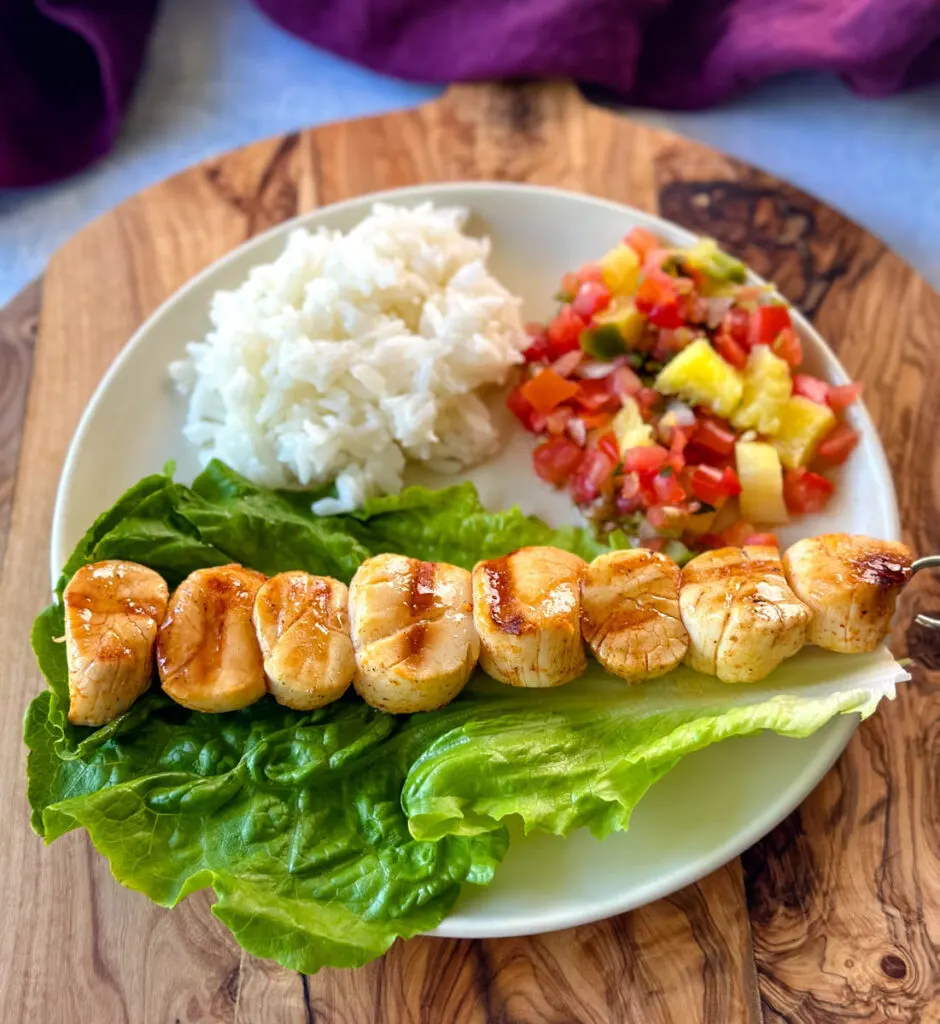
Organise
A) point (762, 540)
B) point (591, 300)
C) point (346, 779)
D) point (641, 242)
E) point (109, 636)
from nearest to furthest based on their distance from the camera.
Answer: point (109, 636)
point (346, 779)
point (762, 540)
point (591, 300)
point (641, 242)

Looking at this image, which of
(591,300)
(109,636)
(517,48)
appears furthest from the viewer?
(517,48)

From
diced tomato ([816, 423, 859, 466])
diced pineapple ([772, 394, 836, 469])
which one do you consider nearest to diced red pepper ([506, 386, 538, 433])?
diced pineapple ([772, 394, 836, 469])

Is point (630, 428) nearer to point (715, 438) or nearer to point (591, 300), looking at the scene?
point (715, 438)

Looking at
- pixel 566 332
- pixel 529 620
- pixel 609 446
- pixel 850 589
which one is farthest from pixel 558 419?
pixel 850 589

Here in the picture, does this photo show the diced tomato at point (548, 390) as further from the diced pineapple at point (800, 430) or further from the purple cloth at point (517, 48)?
the purple cloth at point (517, 48)

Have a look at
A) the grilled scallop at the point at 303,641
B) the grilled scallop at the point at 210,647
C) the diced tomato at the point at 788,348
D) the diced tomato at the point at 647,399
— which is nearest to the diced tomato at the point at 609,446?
the diced tomato at the point at 647,399

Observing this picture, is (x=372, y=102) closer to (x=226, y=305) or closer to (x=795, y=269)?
(x=226, y=305)

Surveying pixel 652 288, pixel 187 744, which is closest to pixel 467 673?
pixel 187 744
